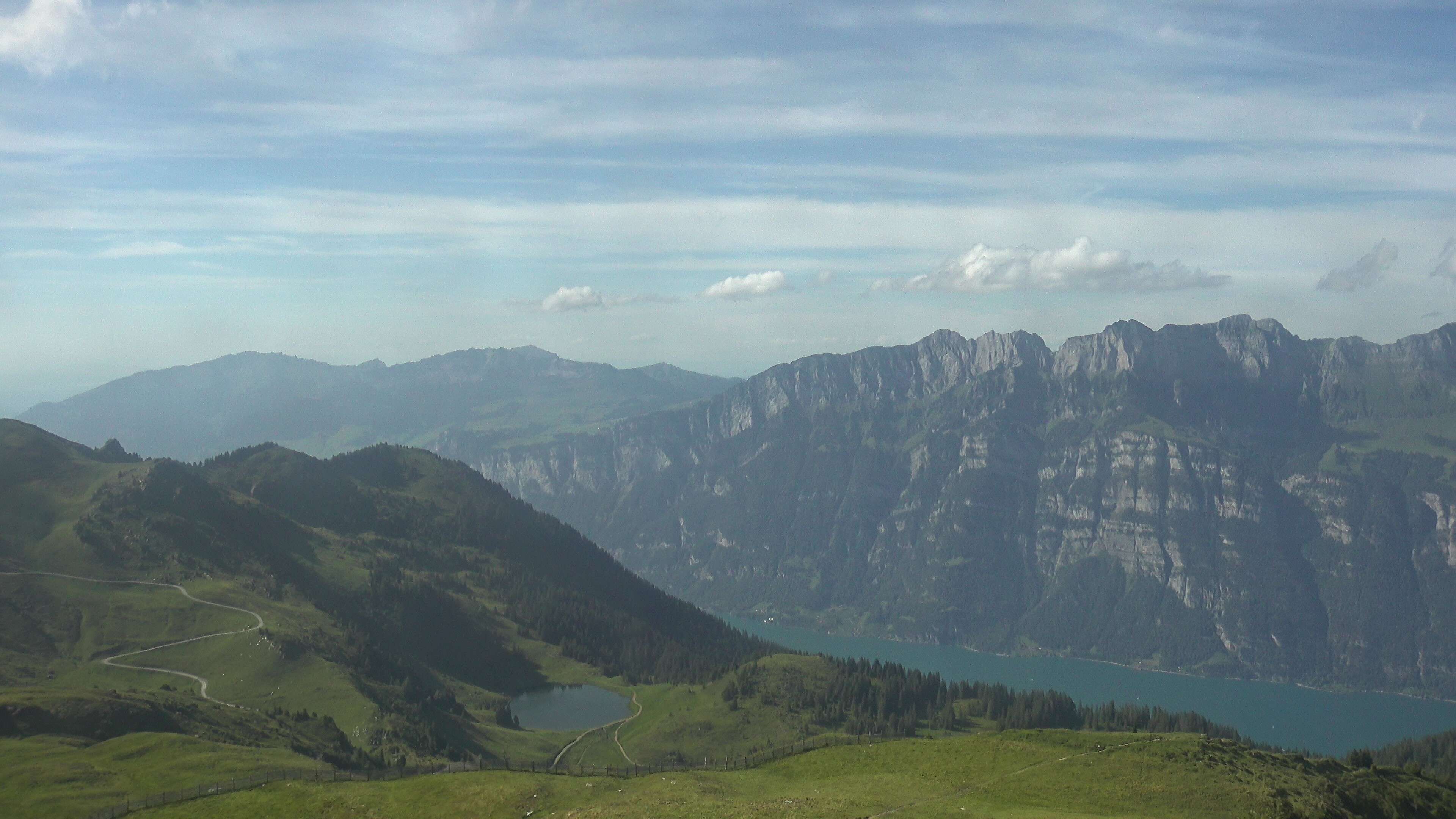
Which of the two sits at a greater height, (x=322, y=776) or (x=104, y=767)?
(x=322, y=776)

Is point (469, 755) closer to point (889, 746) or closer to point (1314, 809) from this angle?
point (889, 746)

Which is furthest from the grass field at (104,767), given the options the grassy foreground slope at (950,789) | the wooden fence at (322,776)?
the grassy foreground slope at (950,789)

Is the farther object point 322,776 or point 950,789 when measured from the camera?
point 322,776

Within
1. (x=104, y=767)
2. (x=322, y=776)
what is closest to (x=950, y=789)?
(x=322, y=776)

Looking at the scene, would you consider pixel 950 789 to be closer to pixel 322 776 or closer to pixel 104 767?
pixel 322 776

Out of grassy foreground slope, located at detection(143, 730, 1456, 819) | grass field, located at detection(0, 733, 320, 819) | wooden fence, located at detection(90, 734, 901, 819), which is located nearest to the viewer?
grassy foreground slope, located at detection(143, 730, 1456, 819)

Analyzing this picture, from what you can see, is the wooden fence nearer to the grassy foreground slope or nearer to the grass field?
the grass field

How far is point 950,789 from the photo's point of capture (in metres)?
102

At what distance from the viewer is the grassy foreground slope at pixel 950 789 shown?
3610 inches

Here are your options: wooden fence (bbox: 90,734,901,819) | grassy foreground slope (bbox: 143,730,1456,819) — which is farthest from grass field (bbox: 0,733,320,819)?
grassy foreground slope (bbox: 143,730,1456,819)

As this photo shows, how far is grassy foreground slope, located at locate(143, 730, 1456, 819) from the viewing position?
91688 millimetres

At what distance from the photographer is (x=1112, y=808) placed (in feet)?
331

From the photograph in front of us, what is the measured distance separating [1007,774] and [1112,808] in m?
11.1

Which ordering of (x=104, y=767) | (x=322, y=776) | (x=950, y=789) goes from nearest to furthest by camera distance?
(x=950, y=789) < (x=322, y=776) < (x=104, y=767)
